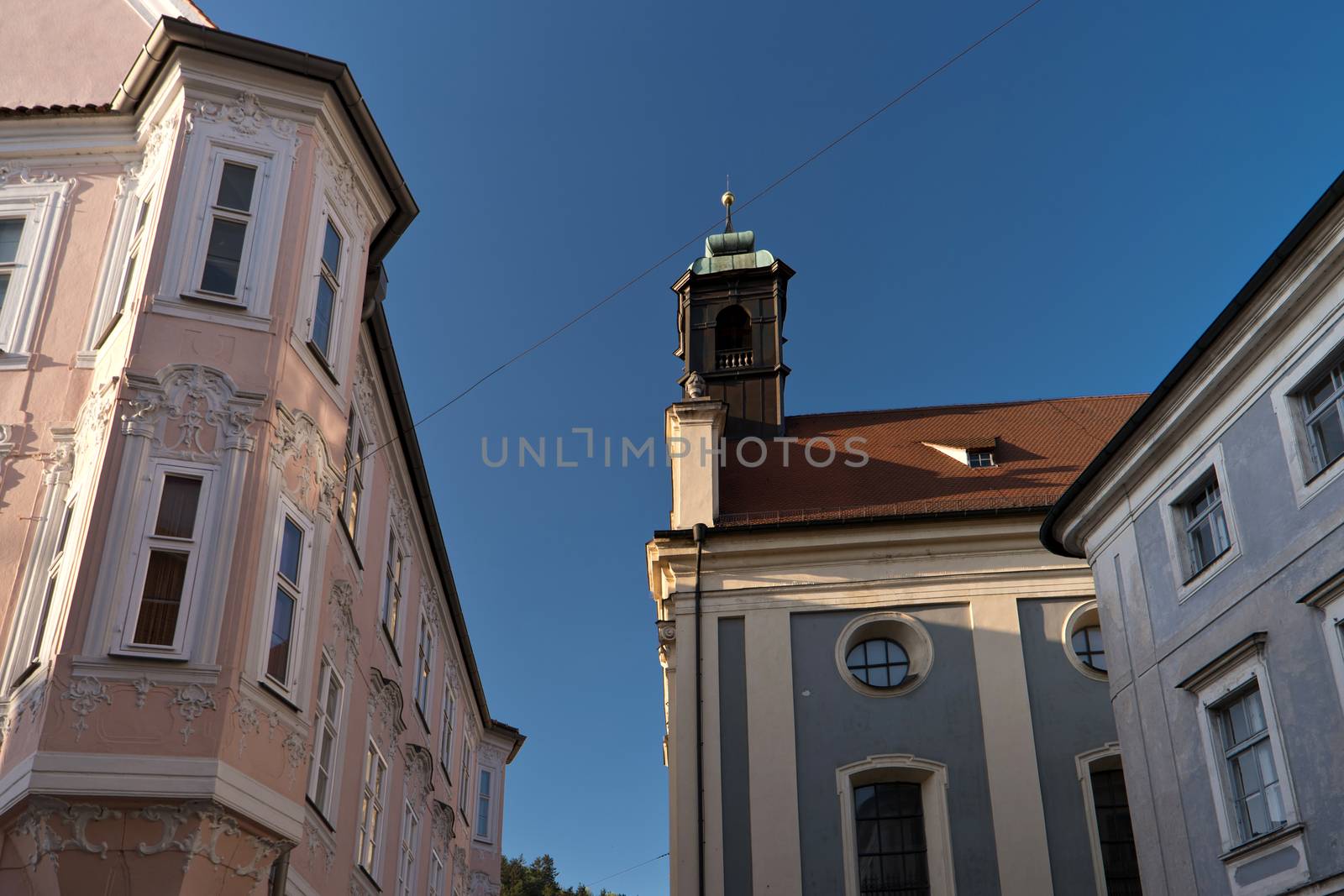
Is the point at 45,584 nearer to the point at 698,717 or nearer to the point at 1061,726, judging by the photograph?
the point at 698,717

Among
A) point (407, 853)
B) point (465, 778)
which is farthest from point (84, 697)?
point (465, 778)

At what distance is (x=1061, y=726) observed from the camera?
2109cm

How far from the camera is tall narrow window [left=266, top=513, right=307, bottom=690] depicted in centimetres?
1181

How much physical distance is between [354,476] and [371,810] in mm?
4311

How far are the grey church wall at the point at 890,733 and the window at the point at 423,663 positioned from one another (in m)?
6.21

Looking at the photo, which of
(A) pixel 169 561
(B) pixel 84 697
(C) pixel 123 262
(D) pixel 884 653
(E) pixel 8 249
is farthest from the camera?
(D) pixel 884 653

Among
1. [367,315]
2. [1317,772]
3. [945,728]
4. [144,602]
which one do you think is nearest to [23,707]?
[144,602]

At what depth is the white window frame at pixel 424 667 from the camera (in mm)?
21312

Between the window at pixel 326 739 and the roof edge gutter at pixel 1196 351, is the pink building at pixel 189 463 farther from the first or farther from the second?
the roof edge gutter at pixel 1196 351

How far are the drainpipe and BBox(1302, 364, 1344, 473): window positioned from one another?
1166 cm

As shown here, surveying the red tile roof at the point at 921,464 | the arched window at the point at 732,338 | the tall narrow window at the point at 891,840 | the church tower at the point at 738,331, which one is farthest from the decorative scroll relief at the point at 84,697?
the arched window at the point at 732,338

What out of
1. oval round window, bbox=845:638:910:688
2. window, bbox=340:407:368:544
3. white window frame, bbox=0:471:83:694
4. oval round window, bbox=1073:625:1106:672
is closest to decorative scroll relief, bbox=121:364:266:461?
white window frame, bbox=0:471:83:694

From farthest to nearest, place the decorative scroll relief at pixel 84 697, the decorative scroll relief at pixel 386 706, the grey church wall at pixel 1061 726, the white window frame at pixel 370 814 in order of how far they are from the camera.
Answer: the grey church wall at pixel 1061 726 < the decorative scroll relief at pixel 386 706 < the white window frame at pixel 370 814 < the decorative scroll relief at pixel 84 697

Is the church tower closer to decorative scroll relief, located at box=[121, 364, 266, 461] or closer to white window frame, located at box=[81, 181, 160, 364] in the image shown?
white window frame, located at box=[81, 181, 160, 364]
